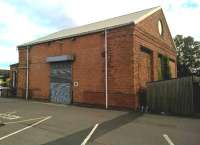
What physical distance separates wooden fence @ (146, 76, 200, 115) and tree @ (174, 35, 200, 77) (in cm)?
2608

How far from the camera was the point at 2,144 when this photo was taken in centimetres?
891

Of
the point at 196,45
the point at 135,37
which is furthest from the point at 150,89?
the point at 196,45

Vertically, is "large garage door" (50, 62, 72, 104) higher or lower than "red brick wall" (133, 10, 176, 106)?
lower

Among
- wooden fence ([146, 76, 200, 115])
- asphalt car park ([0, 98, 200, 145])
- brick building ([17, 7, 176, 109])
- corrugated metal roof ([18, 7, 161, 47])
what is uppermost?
corrugated metal roof ([18, 7, 161, 47])

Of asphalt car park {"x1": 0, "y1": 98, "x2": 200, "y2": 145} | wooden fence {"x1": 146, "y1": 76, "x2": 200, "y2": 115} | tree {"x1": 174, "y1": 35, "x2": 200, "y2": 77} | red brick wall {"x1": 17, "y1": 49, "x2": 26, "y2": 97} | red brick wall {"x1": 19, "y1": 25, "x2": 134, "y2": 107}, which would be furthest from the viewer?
tree {"x1": 174, "y1": 35, "x2": 200, "y2": 77}

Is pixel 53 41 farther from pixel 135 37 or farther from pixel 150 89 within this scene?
pixel 150 89

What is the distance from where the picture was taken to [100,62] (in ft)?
64.5

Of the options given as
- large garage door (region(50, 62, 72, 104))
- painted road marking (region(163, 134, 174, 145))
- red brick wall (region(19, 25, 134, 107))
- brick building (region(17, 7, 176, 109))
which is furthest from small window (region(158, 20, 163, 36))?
painted road marking (region(163, 134, 174, 145))

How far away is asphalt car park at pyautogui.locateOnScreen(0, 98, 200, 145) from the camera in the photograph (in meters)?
9.30

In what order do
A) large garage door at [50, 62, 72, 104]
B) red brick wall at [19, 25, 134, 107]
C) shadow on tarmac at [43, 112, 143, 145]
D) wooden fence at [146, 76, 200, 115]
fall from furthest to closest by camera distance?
large garage door at [50, 62, 72, 104]
red brick wall at [19, 25, 134, 107]
wooden fence at [146, 76, 200, 115]
shadow on tarmac at [43, 112, 143, 145]

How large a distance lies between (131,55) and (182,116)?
5.25m

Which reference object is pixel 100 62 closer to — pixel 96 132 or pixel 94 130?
pixel 94 130

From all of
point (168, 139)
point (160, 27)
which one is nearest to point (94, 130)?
point (168, 139)

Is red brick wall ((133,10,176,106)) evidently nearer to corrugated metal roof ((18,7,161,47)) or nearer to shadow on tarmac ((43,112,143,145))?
corrugated metal roof ((18,7,161,47))
